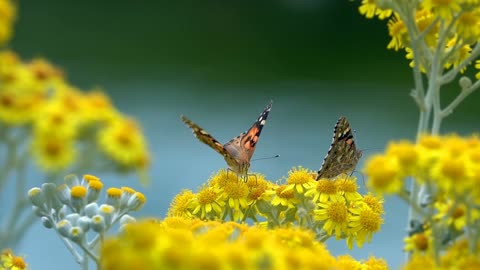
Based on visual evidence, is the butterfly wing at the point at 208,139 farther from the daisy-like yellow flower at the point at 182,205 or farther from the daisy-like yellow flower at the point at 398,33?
the daisy-like yellow flower at the point at 398,33

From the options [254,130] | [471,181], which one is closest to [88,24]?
[254,130]

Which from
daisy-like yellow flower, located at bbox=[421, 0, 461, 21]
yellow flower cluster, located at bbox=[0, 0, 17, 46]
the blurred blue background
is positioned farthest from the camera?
the blurred blue background

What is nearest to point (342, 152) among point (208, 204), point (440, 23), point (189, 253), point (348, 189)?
point (348, 189)

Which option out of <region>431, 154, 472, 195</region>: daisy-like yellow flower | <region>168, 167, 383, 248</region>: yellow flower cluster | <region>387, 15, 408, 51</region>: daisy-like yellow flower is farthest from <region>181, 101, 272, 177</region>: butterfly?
<region>431, 154, 472, 195</region>: daisy-like yellow flower

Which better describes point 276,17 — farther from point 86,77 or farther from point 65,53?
point 86,77

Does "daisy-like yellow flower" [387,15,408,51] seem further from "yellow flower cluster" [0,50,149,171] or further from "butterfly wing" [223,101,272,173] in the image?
"yellow flower cluster" [0,50,149,171]

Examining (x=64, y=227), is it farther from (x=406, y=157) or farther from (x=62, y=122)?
(x=406, y=157)

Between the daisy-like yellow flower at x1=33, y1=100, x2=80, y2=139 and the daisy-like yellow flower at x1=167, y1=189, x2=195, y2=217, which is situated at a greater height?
the daisy-like yellow flower at x1=167, y1=189, x2=195, y2=217
